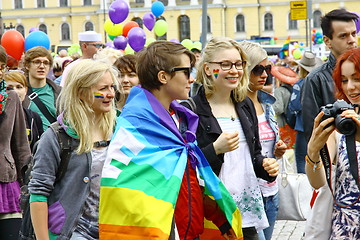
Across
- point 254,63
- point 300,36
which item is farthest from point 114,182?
point 300,36

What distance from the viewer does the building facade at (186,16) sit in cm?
7706

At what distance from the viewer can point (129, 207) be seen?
3486 millimetres

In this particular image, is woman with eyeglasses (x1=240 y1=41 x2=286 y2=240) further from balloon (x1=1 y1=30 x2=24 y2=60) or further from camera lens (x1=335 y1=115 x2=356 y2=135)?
balloon (x1=1 y1=30 x2=24 y2=60)

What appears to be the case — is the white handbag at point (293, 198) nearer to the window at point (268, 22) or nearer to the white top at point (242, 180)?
the white top at point (242, 180)

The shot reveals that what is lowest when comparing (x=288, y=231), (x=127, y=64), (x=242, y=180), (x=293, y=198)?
(x=288, y=231)

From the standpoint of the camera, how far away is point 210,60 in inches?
185

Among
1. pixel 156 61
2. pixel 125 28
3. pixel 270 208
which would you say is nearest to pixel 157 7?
pixel 125 28

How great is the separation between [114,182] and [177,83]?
2.18ft

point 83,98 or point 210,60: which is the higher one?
point 210,60

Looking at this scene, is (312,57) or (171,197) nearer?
(171,197)

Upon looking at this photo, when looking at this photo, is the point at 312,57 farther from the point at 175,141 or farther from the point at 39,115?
the point at 175,141

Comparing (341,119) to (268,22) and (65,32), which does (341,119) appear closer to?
(268,22)

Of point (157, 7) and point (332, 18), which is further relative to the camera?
point (157, 7)

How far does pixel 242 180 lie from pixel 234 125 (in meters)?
0.33
